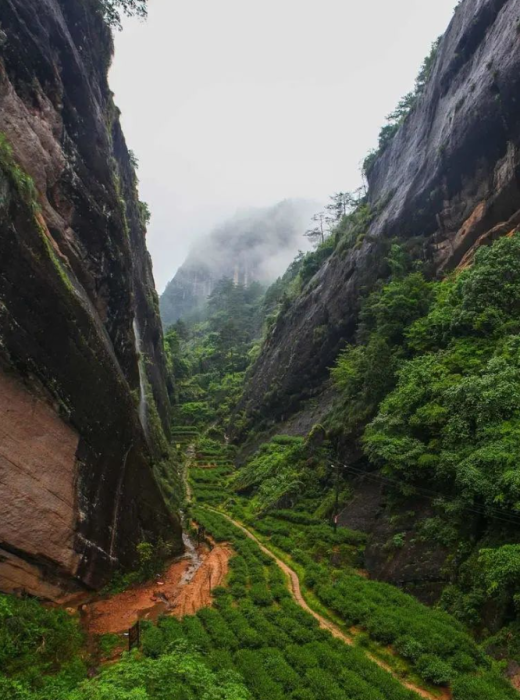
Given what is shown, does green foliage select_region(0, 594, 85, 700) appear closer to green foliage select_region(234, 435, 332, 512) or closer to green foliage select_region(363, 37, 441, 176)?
green foliage select_region(234, 435, 332, 512)

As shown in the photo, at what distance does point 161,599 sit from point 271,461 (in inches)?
744

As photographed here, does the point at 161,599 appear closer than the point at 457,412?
Yes

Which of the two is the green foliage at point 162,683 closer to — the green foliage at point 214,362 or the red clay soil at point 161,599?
the red clay soil at point 161,599

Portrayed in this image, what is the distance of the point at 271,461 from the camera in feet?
114

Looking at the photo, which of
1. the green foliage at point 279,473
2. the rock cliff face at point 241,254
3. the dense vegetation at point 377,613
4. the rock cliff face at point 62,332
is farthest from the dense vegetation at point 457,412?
the rock cliff face at point 241,254

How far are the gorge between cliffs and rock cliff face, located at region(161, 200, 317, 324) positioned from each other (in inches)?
4953

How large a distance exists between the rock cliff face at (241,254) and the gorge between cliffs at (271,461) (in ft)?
413

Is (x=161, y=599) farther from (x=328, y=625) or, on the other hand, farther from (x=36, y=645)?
(x=328, y=625)

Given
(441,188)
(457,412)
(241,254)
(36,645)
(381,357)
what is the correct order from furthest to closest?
(241,254)
(441,188)
(381,357)
(457,412)
(36,645)

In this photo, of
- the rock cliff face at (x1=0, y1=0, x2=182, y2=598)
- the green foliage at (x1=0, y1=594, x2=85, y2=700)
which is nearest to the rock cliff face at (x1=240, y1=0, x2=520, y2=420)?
the rock cliff face at (x1=0, y1=0, x2=182, y2=598)

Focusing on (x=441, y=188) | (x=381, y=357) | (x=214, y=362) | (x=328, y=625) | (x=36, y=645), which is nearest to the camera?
(x=36, y=645)

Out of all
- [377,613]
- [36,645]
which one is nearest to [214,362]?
[377,613]

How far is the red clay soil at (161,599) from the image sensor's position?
1430cm

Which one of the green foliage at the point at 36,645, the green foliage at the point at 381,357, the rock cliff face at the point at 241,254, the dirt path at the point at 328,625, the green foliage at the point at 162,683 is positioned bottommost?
the green foliage at the point at 36,645
